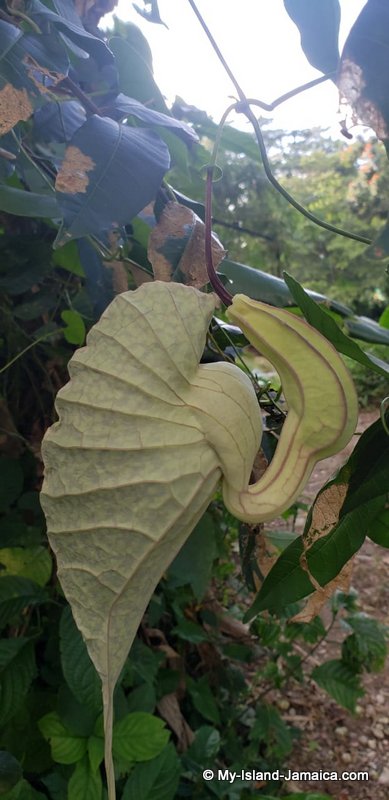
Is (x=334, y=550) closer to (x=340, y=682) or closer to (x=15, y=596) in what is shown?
(x=15, y=596)

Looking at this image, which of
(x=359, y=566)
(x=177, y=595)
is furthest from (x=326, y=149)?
(x=177, y=595)

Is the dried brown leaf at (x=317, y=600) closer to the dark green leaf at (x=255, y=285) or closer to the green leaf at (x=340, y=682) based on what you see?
the dark green leaf at (x=255, y=285)

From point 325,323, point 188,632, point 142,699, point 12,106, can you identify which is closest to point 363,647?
point 188,632

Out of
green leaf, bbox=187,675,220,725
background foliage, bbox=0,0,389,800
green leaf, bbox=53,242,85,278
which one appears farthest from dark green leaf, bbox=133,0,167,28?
green leaf, bbox=187,675,220,725

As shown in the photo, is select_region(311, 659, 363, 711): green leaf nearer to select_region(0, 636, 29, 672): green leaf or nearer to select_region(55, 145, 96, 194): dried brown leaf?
select_region(0, 636, 29, 672): green leaf

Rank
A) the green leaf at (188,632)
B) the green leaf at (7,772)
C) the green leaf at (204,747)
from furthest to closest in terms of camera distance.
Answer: the green leaf at (188,632) → the green leaf at (204,747) → the green leaf at (7,772)

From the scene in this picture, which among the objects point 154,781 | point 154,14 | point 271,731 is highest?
point 154,14

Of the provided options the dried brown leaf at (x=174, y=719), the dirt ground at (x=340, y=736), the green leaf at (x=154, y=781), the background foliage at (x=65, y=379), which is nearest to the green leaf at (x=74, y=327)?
the background foliage at (x=65, y=379)
